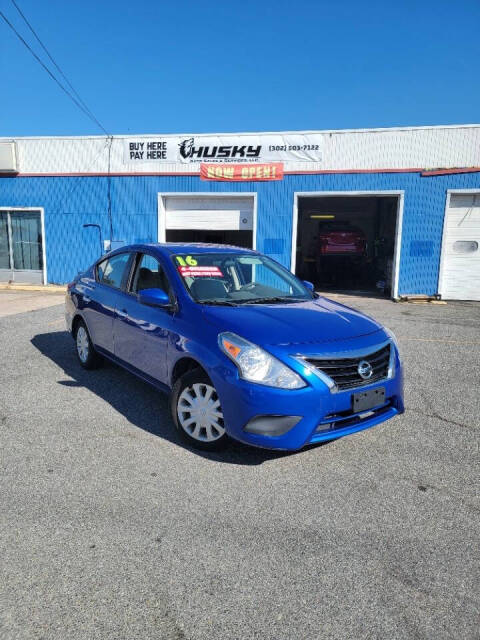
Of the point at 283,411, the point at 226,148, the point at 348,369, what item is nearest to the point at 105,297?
the point at 283,411

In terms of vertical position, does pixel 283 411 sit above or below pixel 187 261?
below

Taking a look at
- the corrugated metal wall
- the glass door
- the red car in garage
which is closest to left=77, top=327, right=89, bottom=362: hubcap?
the corrugated metal wall

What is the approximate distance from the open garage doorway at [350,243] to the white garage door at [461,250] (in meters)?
1.45

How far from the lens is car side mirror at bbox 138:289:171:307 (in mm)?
3528

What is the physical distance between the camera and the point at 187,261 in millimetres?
4043

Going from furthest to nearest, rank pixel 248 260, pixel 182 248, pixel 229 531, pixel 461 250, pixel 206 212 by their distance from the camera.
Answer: pixel 206 212
pixel 461 250
pixel 248 260
pixel 182 248
pixel 229 531

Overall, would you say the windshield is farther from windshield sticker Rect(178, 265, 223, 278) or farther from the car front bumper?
the car front bumper

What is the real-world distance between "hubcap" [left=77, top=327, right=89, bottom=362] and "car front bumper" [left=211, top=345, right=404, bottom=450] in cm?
280

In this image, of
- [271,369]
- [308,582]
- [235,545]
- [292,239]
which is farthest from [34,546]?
[292,239]

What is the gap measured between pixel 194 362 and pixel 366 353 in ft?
4.20

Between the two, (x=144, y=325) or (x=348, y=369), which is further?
(x=144, y=325)

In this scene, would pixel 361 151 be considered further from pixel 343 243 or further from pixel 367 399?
pixel 367 399

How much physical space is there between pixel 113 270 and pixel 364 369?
3038 millimetres

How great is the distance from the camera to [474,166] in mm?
12391
